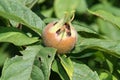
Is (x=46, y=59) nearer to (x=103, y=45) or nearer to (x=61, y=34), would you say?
(x=61, y=34)

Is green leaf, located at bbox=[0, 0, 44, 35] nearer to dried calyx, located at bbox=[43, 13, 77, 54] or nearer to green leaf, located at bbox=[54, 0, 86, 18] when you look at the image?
dried calyx, located at bbox=[43, 13, 77, 54]

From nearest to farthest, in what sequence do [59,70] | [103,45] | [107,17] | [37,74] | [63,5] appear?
[37,74] → [59,70] → [103,45] → [107,17] → [63,5]

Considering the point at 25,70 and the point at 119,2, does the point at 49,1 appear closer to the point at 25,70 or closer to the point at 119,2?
the point at 119,2

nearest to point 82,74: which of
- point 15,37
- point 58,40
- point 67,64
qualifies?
Answer: point 67,64

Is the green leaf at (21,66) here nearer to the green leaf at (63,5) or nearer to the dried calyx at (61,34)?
the dried calyx at (61,34)

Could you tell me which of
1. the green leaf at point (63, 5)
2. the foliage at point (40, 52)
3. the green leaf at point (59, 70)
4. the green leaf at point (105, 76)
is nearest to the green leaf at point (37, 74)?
the foliage at point (40, 52)

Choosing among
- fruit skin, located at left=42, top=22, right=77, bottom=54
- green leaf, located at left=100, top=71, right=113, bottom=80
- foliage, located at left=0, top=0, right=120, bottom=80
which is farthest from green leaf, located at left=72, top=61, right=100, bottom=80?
green leaf, located at left=100, top=71, right=113, bottom=80

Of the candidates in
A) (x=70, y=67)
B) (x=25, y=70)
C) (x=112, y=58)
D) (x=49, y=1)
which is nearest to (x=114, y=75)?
(x=112, y=58)
